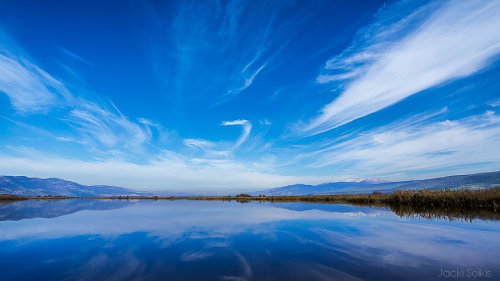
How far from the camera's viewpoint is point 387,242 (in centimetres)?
1165

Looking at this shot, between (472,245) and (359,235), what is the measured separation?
187 inches

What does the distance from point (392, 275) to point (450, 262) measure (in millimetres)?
3013

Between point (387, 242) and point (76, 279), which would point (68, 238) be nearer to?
point (76, 279)

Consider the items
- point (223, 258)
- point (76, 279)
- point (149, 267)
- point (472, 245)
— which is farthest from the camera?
point (472, 245)

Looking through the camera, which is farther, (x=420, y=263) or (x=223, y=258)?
(x=223, y=258)

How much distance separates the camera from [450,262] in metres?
8.38

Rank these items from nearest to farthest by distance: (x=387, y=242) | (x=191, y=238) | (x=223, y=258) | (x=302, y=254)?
(x=223, y=258), (x=302, y=254), (x=387, y=242), (x=191, y=238)

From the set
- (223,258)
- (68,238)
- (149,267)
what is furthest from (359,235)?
(68,238)

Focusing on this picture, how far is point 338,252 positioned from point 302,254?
1553mm

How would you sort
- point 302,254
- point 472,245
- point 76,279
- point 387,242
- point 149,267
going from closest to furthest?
point 76,279
point 149,267
point 302,254
point 472,245
point 387,242

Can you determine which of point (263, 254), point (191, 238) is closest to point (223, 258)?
point (263, 254)

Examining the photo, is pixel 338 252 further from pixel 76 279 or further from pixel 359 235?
pixel 76 279

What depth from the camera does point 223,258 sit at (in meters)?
9.00

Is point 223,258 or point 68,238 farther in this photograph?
point 68,238
